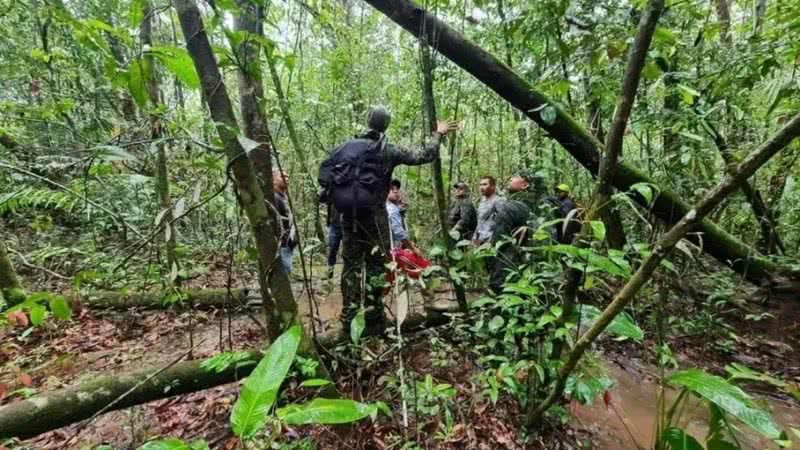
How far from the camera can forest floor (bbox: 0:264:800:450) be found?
284 cm

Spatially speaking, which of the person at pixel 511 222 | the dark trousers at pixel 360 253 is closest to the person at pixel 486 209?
the person at pixel 511 222

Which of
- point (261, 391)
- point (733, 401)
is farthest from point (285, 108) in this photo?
point (733, 401)

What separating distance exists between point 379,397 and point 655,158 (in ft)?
13.8

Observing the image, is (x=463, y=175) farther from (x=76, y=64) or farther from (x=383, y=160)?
(x=76, y=64)

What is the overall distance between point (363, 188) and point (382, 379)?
5.79 feet

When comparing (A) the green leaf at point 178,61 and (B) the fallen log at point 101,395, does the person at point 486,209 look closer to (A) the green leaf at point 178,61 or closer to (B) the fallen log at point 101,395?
(B) the fallen log at point 101,395

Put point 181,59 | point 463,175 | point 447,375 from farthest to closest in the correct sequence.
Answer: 1. point 463,175
2. point 447,375
3. point 181,59

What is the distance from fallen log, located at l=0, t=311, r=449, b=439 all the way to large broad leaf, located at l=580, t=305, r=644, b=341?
206cm

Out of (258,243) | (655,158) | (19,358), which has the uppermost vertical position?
(655,158)

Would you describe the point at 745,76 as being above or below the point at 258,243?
above

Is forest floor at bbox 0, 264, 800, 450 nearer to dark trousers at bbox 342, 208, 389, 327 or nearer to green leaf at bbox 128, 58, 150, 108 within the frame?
dark trousers at bbox 342, 208, 389, 327

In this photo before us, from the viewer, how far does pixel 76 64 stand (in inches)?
259

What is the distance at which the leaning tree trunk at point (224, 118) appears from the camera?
83.5 inches

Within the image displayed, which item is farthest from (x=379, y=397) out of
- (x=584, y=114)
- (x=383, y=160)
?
(x=584, y=114)
